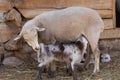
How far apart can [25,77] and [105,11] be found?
2524 mm

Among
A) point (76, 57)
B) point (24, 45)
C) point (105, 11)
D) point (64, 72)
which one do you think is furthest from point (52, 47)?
point (105, 11)

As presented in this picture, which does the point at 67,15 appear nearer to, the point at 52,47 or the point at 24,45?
the point at 52,47

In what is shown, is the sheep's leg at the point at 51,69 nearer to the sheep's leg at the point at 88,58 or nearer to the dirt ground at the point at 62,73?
the dirt ground at the point at 62,73

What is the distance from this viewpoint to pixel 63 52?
20.4ft

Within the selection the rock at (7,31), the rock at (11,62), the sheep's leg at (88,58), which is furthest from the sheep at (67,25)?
the rock at (11,62)

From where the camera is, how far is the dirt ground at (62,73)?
21.8 ft

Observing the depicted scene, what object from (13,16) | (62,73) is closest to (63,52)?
(62,73)

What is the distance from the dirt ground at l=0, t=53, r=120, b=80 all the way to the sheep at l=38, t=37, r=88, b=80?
478mm

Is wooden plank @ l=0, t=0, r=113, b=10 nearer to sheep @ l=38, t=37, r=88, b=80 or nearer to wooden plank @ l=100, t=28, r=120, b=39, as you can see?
wooden plank @ l=100, t=28, r=120, b=39

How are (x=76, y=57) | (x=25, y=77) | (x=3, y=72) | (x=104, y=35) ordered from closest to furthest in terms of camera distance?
1. (x=76, y=57)
2. (x=25, y=77)
3. (x=3, y=72)
4. (x=104, y=35)

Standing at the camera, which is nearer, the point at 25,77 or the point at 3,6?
the point at 25,77

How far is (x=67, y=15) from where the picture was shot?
6.64m

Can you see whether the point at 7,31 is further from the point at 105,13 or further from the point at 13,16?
the point at 105,13

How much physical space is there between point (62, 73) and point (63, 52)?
88 centimetres
